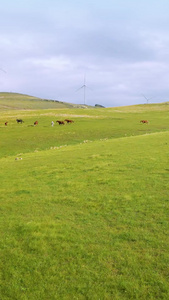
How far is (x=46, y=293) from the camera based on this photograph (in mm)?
5941

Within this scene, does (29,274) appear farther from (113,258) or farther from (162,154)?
(162,154)

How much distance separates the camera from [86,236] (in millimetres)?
8195

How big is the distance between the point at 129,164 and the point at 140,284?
36.5ft

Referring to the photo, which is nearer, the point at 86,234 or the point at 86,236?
the point at 86,236

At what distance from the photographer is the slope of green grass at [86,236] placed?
6078 millimetres

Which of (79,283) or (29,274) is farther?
(29,274)

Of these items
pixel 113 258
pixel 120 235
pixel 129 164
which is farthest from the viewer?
pixel 129 164

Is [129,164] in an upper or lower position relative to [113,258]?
upper

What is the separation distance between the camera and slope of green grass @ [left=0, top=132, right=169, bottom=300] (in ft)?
19.9

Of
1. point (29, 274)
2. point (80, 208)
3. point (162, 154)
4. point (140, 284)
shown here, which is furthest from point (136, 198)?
point (162, 154)

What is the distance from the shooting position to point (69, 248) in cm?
755

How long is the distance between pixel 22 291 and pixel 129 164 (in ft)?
38.9

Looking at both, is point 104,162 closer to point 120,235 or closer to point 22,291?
point 120,235

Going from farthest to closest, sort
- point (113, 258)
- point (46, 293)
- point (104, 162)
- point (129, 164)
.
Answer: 1. point (104, 162)
2. point (129, 164)
3. point (113, 258)
4. point (46, 293)
